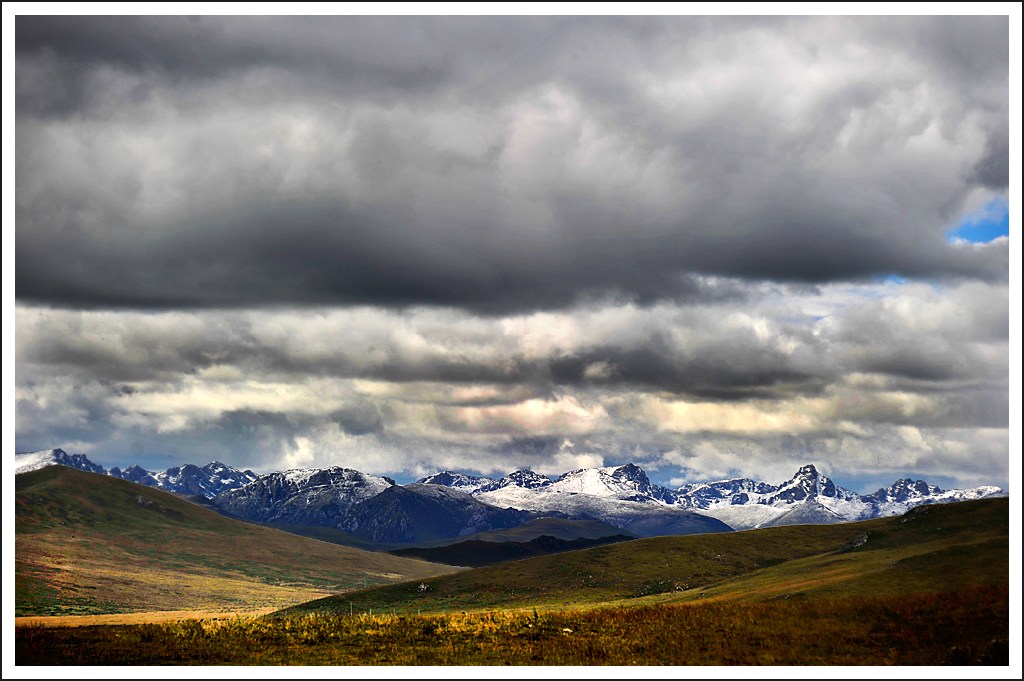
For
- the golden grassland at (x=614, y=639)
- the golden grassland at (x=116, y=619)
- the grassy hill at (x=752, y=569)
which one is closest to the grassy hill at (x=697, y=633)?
the golden grassland at (x=614, y=639)

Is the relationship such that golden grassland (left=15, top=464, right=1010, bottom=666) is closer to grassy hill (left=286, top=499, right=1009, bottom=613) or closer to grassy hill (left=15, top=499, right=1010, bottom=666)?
grassy hill (left=15, top=499, right=1010, bottom=666)

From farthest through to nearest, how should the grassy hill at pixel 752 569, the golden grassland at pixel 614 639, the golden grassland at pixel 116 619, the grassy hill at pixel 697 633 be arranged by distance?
the golden grassland at pixel 116 619
the grassy hill at pixel 752 569
the grassy hill at pixel 697 633
the golden grassland at pixel 614 639

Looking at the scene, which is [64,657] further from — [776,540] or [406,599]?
[776,540]

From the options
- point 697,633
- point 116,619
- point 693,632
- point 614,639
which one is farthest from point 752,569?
point 116,619

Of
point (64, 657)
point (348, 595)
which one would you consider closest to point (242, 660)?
point (64, 657)

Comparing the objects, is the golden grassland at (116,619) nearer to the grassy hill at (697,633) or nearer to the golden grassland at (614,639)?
the grassy hill at (697,633)

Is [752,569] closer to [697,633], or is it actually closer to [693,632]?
[693,632]
